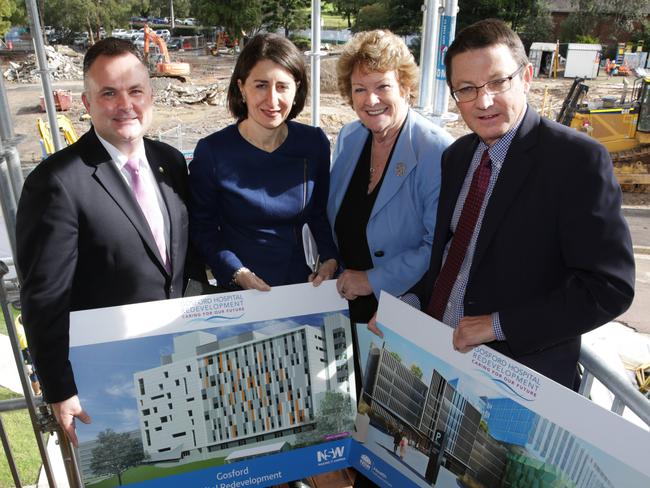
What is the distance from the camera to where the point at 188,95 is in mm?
31188

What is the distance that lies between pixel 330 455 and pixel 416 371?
19.8 inches

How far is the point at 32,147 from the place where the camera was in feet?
74.9

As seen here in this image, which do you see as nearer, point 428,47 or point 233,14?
point 428,47

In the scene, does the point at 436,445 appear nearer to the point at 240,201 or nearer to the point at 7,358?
the point at 240,201

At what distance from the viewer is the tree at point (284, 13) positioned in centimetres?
4378

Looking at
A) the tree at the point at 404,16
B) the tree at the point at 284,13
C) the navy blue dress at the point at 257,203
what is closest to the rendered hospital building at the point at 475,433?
the navy blue dress at the point at 257,203

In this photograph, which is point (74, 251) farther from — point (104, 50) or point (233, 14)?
point (233, 14)

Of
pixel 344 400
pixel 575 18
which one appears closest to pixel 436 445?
pixel 344 400

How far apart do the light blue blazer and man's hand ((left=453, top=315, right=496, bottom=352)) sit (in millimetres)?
590

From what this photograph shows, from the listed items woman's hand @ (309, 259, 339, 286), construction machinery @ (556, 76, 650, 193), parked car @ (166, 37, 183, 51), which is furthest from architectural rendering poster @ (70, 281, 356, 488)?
parked car @ (166, 37, 183, 51)

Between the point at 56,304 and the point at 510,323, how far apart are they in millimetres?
1467

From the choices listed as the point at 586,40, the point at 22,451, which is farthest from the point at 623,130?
the point at 586,40

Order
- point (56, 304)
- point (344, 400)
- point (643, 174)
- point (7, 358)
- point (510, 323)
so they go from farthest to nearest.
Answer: point (643, 174)
point (7, 358)
point (344, 400)
point (56, 304)
point (510, 323)

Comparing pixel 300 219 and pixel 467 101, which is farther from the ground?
pixel 467 101
